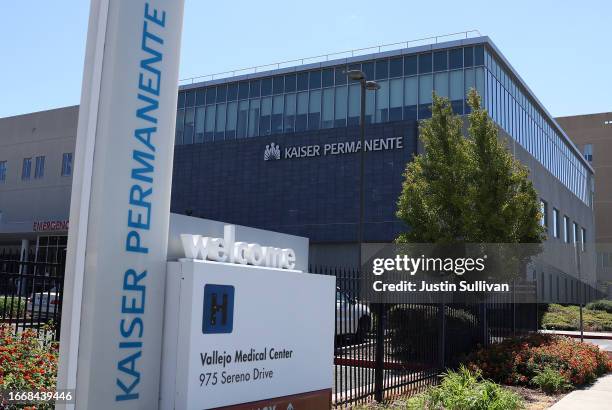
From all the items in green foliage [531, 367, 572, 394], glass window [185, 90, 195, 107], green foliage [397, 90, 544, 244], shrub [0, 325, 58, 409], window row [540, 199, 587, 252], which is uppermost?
glass window [185, 90, 195, 107]

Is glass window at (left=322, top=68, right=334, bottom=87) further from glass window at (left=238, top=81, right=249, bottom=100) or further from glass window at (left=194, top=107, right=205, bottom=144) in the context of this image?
glass window at (left=194, top=107, right=205, bottom=144)

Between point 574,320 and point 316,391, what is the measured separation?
33985 mm

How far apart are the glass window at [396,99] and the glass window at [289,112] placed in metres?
6.87

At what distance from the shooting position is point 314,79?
42.9 meters

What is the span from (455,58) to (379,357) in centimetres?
3052

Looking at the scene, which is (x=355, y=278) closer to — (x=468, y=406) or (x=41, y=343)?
(x=468, y=406)

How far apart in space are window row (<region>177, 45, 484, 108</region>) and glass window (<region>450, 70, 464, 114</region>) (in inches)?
18.8

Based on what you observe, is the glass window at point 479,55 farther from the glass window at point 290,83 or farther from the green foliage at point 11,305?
the green foliage at point 11,305

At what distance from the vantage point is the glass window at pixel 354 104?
1624 inches

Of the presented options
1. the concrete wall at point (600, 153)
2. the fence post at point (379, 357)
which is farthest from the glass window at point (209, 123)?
the concrete wall at point (600, 153)

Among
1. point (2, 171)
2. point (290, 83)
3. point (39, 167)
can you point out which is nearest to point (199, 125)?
point (290, 83)

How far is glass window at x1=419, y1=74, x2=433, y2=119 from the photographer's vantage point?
39216mm

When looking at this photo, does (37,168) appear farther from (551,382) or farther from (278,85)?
(551,382)

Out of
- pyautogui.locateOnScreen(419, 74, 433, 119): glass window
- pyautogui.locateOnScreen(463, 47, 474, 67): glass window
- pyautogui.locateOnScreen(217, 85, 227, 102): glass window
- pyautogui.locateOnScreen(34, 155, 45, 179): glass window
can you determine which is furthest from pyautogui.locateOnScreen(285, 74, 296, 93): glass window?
pyautogui.locateOnScreen(34, 155, 45, 179): glass window
